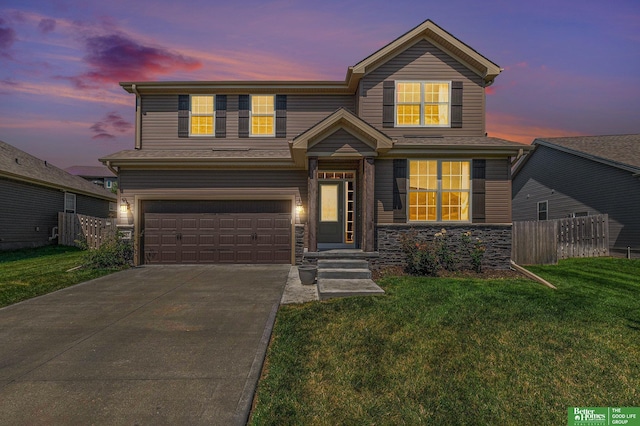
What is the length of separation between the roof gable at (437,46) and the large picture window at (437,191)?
142 inches

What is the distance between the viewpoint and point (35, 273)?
34.0 feet

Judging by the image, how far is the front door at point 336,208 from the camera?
12.4m

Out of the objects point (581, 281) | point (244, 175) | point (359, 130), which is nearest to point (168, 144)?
point (244, 175)

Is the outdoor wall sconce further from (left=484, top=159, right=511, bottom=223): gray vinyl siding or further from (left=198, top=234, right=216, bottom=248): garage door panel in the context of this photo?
(left=484, top=159, right=511, bottom=223): gray vinyl siding

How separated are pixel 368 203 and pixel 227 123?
21.9 ft

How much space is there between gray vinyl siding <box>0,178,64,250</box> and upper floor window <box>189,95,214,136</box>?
1076 centimetres

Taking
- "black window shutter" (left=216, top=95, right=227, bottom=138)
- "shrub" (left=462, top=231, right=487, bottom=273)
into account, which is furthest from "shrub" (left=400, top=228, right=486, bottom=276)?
"black window shutter" (left=216, top=95, right=227, bottom=138)

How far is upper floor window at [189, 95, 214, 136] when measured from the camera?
13.1m

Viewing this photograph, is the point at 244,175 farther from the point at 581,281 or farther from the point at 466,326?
the point at 581,281

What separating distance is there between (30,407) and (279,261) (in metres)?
9.01

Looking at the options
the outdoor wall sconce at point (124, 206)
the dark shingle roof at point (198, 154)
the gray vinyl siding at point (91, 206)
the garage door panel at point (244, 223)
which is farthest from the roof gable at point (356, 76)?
the gray vinyl siding at point (91, 206)

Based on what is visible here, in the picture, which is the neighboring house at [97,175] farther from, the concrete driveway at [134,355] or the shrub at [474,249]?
the shrub at [474,249]

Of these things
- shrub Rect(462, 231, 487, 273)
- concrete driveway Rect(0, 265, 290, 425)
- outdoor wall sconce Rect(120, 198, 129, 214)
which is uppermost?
Result: outdoor wall sconce Rect(120, 198, 129, 214)

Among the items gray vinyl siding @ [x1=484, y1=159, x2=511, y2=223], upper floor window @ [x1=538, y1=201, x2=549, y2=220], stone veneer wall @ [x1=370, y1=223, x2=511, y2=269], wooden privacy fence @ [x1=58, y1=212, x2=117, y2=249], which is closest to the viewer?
stone veneer wall @ [x1=370, y1=223, x2=511, y2=269]
